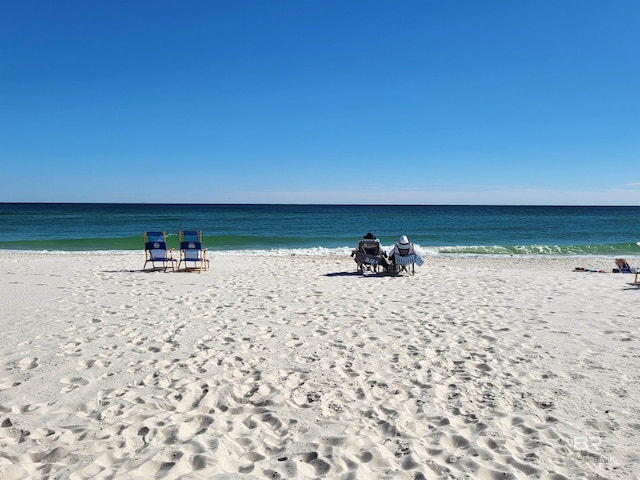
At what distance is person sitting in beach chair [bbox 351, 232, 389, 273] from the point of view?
11.4 m

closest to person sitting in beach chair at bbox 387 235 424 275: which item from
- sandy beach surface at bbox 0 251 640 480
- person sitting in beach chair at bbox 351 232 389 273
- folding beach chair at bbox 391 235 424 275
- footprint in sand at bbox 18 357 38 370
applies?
folding beach chair at bbox 391 235 424 275

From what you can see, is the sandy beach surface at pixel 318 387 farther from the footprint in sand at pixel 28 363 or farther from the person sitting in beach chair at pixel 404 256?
the person sitting in beach chair at pixel 404 256

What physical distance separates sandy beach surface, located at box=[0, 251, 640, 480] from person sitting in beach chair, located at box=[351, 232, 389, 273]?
314 cm

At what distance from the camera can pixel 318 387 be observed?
14.1ft

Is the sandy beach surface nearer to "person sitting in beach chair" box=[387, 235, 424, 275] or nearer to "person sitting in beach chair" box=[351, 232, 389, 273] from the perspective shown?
"person sitting in beach chair" box=[387, 235, 424, 275]

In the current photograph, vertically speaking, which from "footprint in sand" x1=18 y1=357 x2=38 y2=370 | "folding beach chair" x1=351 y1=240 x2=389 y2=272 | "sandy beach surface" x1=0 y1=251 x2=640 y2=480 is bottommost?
"sandy beach surface" x1=0 y1=251 x2=640 y2=480

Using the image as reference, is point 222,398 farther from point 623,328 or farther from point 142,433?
point 623,328

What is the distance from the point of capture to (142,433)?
134 inches

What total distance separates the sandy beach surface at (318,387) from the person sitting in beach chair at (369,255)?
124 inches

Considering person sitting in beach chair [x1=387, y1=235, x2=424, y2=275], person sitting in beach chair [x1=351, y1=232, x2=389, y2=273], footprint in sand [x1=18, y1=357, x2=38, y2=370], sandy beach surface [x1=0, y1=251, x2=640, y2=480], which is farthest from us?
person sitting in beach chair [x1=351, y1=232, x2=389, y2=273]

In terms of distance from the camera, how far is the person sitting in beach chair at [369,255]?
1138 centimetres

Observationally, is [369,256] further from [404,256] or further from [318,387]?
[318,387]

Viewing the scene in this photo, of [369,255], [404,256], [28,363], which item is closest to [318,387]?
[28,363]

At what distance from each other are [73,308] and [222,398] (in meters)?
4.29
